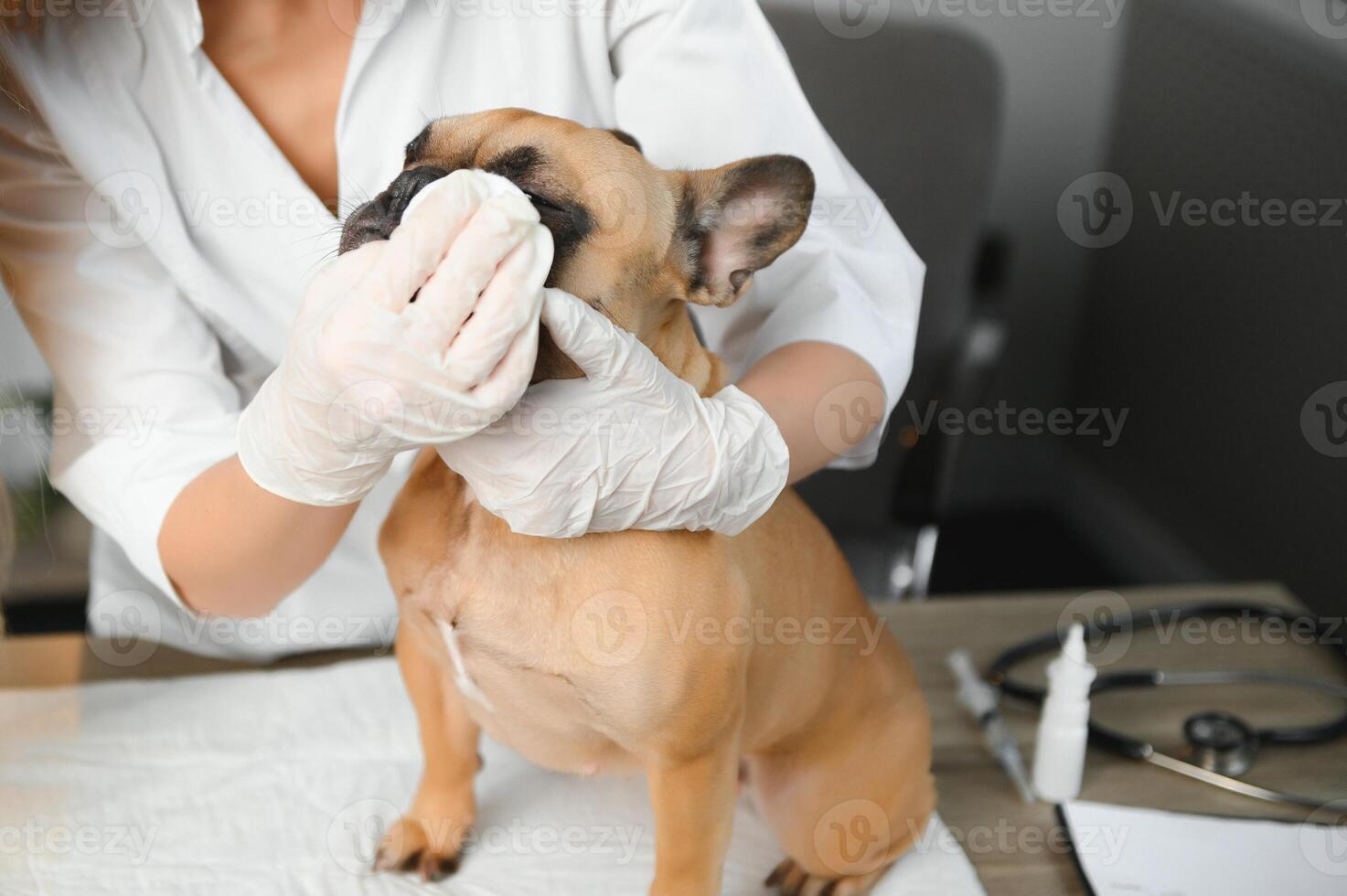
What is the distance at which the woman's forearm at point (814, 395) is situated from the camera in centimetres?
106

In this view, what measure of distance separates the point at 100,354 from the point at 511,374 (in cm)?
60

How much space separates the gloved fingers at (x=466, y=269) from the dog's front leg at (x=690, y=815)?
0.37 metres

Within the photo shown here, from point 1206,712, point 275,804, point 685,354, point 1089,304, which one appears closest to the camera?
point 685,354

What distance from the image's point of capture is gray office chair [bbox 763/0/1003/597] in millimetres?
1721

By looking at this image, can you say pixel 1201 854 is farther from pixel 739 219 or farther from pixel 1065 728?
pixel 739 219

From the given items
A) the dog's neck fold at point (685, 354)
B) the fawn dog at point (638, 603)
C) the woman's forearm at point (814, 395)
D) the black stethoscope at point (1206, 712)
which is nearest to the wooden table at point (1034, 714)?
the black stethoscope at point (1206, 712)

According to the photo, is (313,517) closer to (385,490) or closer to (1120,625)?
(385,490)

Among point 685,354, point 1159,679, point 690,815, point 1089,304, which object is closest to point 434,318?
point 685,354

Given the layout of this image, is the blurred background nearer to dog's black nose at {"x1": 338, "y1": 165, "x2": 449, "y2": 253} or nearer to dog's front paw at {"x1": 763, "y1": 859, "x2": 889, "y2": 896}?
dog's black nose at {"x1": 338, "y1": 165, "x2": 449, "y2": 253}

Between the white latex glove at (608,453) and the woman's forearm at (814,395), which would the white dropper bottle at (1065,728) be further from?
the white latex glove at (608,453)

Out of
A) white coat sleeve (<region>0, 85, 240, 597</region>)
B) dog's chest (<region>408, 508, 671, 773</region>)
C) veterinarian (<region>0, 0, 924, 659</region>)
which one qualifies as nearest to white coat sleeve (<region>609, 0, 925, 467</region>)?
veterinarian (<region>0, 0, 924, 659</region>)

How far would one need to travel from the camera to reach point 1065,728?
3.63 ft

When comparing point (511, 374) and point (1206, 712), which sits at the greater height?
point (511, 374)

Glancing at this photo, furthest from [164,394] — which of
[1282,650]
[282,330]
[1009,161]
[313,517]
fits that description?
[1009,161]
